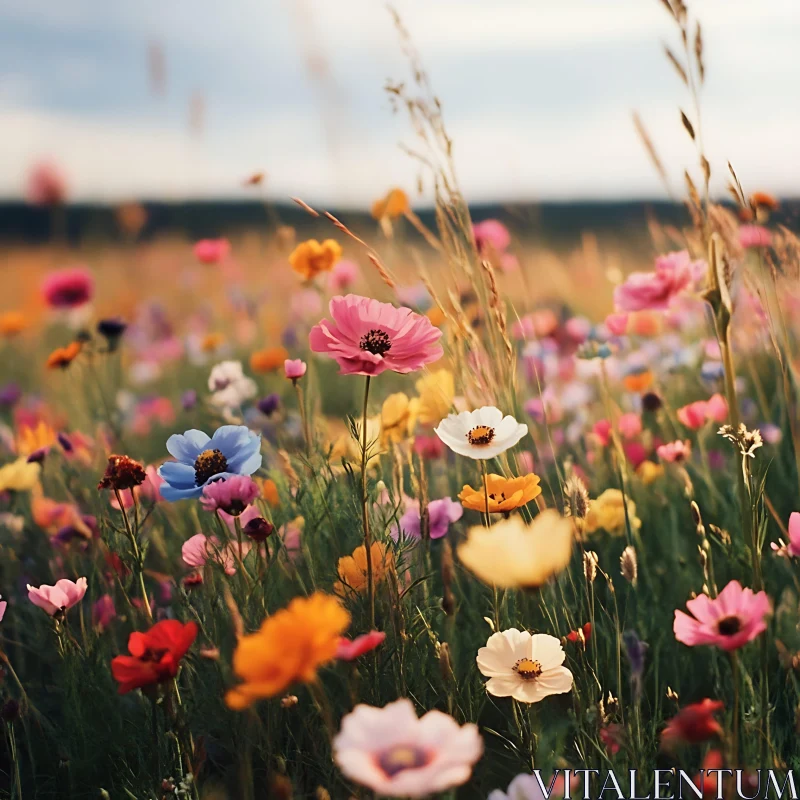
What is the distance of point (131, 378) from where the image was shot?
12.7 feet

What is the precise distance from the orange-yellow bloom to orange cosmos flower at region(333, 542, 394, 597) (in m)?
0.12

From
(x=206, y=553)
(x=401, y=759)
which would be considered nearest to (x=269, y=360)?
(x=206, y=553)

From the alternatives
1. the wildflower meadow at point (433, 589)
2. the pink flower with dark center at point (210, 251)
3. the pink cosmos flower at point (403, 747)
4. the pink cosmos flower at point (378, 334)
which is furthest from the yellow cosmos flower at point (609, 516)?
the pink flower with dark center at point (210, 251)

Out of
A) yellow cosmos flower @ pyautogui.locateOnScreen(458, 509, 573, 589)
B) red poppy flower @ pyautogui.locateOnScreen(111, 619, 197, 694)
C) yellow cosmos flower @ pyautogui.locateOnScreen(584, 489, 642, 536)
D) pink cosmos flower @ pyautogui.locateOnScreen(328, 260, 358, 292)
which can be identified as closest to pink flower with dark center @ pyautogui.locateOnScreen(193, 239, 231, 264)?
pink cosmos flower @ pyautogui.locateOnScreen(328, 260, 358, 292)

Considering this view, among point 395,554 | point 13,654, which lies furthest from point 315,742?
point 13,654

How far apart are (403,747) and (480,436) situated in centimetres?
45

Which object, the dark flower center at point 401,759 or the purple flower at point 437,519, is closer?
the dark flower center at point 401,759

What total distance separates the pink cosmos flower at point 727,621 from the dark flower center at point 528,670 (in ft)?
0.54

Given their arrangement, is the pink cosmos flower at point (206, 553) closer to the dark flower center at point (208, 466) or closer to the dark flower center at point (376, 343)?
the dark flower center at point (208, 466)

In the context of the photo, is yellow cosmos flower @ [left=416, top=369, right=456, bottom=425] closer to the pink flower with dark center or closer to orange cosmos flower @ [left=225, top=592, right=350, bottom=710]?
orange cosmos flower @ [left=225, top=592, right=350, bottom=710]

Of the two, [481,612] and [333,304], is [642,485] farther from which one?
[333,304]

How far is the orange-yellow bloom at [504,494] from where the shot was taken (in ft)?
3.04

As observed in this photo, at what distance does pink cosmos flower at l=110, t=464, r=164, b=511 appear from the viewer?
51.3 inches

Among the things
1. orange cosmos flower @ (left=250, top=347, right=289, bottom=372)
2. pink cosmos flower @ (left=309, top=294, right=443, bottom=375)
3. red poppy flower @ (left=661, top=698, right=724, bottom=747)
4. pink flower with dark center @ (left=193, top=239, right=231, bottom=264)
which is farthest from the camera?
pink flower with dark center @ (left=193, top=239, right=231, bottom=264)
